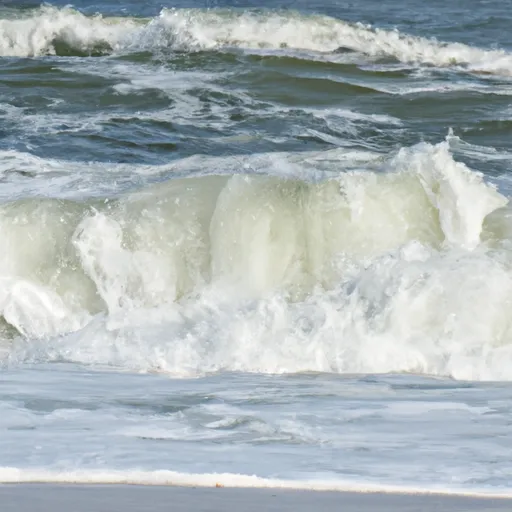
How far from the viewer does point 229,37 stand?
15.3 meters

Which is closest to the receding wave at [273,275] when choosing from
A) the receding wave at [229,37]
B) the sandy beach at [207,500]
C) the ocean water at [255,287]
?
the ocean water at [255,287]

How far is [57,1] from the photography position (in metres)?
19.7

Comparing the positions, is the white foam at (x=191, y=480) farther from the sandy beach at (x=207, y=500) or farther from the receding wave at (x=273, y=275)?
the receding wave at (x=273, y=275)

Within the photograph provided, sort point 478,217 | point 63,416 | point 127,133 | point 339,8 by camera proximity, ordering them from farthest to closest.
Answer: point 339,8, point 127,133, point 478,217, point 63,416

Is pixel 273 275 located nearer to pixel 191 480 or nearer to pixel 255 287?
pixel 255 287

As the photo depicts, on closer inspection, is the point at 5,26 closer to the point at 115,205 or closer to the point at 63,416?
the point at 115,205

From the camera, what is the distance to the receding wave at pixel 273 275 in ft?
16.6

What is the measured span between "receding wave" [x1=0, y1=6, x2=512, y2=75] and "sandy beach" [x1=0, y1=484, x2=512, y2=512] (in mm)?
11602

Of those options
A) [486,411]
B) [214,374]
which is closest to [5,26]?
[214,374]

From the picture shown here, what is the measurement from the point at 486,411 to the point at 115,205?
289 cm

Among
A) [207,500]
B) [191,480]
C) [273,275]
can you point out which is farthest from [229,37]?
[207,500]

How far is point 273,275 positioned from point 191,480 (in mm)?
2813

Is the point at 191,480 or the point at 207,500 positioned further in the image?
the point at 191,480

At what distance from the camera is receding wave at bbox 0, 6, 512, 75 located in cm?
1464
